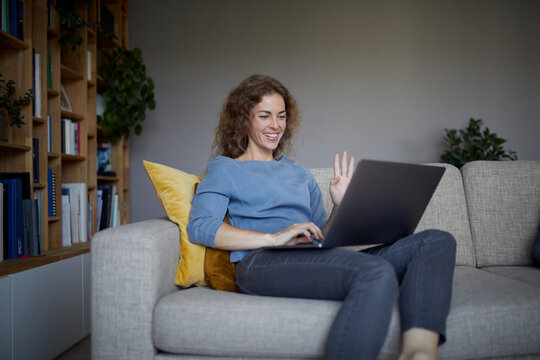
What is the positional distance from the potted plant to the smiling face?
1.07 m

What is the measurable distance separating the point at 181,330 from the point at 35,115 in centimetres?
151

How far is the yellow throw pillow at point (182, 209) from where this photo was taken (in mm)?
1381

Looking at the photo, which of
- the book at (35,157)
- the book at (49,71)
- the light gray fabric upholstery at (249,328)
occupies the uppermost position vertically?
the book at (49,71)

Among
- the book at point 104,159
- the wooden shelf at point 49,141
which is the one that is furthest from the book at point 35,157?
the book at point 104,159

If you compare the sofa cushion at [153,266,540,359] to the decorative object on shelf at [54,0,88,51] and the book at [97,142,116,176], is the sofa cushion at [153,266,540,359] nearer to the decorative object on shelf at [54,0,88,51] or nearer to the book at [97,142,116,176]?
the decorative object on shelf at [54,0,88,51]

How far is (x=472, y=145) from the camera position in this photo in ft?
10.7

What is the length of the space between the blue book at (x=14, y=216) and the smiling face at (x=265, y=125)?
100 centimetres

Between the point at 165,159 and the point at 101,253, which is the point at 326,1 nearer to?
the point at 165,159

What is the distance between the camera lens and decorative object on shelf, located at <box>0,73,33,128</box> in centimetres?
186

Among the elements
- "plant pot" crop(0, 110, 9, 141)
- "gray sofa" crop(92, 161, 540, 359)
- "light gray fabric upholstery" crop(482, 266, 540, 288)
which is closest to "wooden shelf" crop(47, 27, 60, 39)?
"plant pot" crop(0, 110, 9, 141)

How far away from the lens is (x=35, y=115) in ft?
6.95

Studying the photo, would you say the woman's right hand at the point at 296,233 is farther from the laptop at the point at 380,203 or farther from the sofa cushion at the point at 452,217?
the sofa cushion at the point at 452,217

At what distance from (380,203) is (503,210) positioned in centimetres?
91

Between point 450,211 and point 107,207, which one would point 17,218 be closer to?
point 107,207
